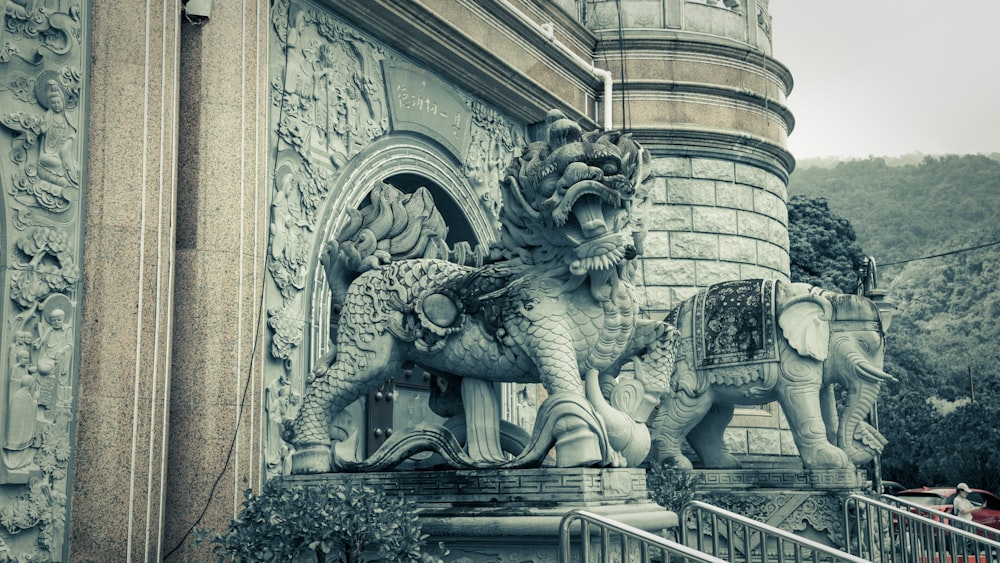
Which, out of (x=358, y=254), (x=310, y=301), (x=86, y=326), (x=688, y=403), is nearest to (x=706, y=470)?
Result: (x=688, y=403)

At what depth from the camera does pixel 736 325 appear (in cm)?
861

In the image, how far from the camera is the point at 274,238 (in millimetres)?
7375

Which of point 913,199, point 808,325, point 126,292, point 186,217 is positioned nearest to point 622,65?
point 808,325

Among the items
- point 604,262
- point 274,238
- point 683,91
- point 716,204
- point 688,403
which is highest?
point 683,91

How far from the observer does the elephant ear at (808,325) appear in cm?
830

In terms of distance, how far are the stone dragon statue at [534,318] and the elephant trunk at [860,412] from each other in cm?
342

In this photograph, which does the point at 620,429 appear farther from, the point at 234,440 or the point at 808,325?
the point at 808,325

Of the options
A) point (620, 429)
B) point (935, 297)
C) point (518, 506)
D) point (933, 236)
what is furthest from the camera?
point (933, 236)

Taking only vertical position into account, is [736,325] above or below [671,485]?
above

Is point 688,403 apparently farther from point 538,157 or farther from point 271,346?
point 538,157

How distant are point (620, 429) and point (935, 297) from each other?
38.1 meters

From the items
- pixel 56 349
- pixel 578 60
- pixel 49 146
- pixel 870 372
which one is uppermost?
pixel 578 60

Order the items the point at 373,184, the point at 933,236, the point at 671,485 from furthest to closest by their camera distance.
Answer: the point at 933,236 < the point at 373,184 < the point at 671,485

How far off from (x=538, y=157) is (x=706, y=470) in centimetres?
418
